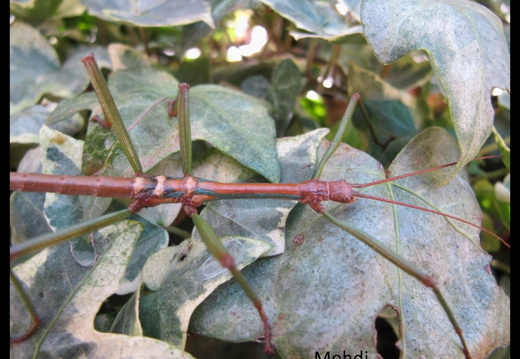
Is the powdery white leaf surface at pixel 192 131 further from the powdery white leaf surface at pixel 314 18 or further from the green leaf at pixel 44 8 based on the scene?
the green leaf at pixel 44 8

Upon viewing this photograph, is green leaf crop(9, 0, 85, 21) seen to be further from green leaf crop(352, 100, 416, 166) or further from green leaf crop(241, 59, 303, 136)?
green leaf crop(352, 100, 416, 166)

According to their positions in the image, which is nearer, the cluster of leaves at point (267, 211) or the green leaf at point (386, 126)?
the cluster of leaves at point (267, 211)

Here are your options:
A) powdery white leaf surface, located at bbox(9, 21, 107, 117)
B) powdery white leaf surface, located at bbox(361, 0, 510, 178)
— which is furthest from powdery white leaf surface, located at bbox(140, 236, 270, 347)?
powdery white leaf surface, located at bbox(9, 21, 107, 117)

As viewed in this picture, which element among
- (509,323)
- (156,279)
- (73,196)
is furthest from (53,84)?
(509,323)

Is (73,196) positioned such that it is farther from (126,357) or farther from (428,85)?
(428,85)

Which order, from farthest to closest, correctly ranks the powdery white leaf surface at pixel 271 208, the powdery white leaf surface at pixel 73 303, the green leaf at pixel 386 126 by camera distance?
the green leaf at pixel 386 126 → the powdery white leaf surface at pixel 271 208 → the powdery white leaf surface at pixel 73 303

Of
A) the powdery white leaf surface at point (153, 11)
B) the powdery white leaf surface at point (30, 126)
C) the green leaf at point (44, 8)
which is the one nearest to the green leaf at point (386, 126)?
the powdery white leaf surface at point (153, 11)

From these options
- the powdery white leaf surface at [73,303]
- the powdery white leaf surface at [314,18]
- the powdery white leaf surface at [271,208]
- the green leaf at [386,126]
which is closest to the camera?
the powdery white leaf surface at [73,303]

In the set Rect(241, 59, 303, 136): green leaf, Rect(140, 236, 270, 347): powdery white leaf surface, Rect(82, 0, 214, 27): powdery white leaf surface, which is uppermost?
Rect(82, 0, 214, 27): powdery white leaf surface
